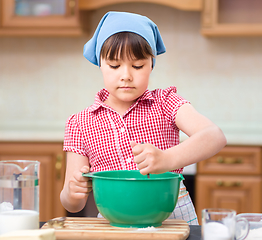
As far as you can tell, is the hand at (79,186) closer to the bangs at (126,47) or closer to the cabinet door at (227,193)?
the bangs at (126,47)

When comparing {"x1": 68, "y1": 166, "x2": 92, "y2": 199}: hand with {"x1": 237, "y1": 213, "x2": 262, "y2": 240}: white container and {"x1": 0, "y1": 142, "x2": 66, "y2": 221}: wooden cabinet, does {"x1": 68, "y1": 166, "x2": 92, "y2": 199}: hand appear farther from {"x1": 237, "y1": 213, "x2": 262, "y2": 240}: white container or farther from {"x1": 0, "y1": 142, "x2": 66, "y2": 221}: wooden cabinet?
{"x1": 0, "y1": 142, "x2": 66, "y2": 221}: wooden cabinet

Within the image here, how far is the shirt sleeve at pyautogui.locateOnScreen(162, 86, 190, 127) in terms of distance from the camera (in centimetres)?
107

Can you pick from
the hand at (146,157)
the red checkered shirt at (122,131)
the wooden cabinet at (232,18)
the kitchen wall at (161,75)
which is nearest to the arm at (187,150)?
the hand at (146,157)

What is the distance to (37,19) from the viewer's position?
2.50m

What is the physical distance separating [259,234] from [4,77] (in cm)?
250

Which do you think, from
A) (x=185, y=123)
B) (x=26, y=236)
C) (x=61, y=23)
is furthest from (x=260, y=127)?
(x=26, y=236)

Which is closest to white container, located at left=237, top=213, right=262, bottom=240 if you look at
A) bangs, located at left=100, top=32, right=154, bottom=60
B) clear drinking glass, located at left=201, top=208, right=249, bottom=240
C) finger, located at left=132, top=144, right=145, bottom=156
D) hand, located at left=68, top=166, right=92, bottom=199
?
clear drinking glass, located at left=201, top=208, right=249, bottom=240

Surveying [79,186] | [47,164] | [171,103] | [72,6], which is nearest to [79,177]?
[79,186]

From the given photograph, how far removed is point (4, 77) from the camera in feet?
9.43

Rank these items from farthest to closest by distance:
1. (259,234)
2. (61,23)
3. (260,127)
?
(260,127) → (61,23) → (259,234)

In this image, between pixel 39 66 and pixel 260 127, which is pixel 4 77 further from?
pixel 260 127

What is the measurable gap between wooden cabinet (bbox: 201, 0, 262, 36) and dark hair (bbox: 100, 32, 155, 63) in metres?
1.53

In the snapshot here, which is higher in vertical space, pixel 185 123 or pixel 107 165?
pixel 185 123

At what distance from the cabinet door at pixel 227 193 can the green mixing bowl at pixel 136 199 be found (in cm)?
146
